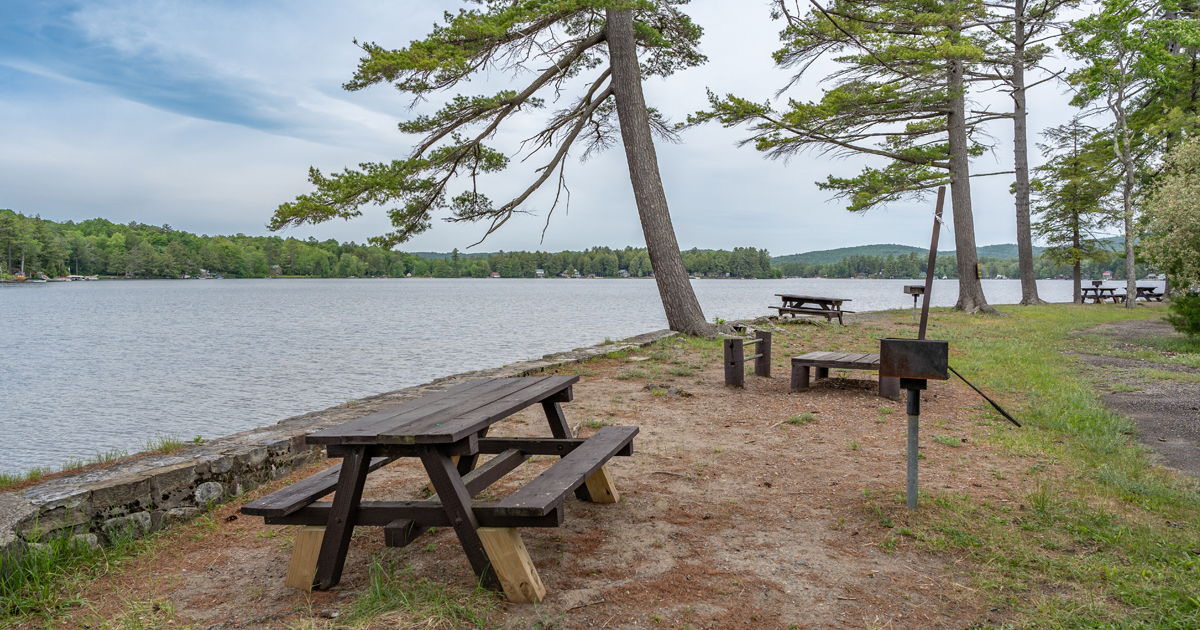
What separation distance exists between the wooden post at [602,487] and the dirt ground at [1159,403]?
382 cm

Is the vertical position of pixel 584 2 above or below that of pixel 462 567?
above

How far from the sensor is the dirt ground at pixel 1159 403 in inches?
187

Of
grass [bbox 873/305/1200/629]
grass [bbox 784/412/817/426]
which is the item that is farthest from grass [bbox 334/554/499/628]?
grass [bbox 784/412/817/426]

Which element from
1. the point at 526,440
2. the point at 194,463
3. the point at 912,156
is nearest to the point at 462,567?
the point at 526,440

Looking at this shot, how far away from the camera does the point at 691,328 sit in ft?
40.8

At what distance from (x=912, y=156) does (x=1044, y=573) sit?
1890cm


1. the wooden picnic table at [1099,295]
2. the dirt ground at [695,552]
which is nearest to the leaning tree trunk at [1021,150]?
the wooden picnic table at [1099,295]

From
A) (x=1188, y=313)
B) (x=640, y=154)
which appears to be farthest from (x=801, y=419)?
(x=1188, y=313)

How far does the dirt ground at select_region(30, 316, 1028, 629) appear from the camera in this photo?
2.49m

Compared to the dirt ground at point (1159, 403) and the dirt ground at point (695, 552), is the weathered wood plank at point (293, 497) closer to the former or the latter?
the dirt ground at point (695, 552)

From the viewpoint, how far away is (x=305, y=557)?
2.74 metres

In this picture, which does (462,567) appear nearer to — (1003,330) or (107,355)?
(1003,330)

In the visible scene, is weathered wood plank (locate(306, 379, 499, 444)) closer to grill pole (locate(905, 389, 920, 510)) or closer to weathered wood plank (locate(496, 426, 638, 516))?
weathered wood plank (locate(496, 426, 638, 516))

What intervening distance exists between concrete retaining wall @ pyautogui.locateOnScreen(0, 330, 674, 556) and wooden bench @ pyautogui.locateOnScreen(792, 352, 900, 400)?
5.01m
